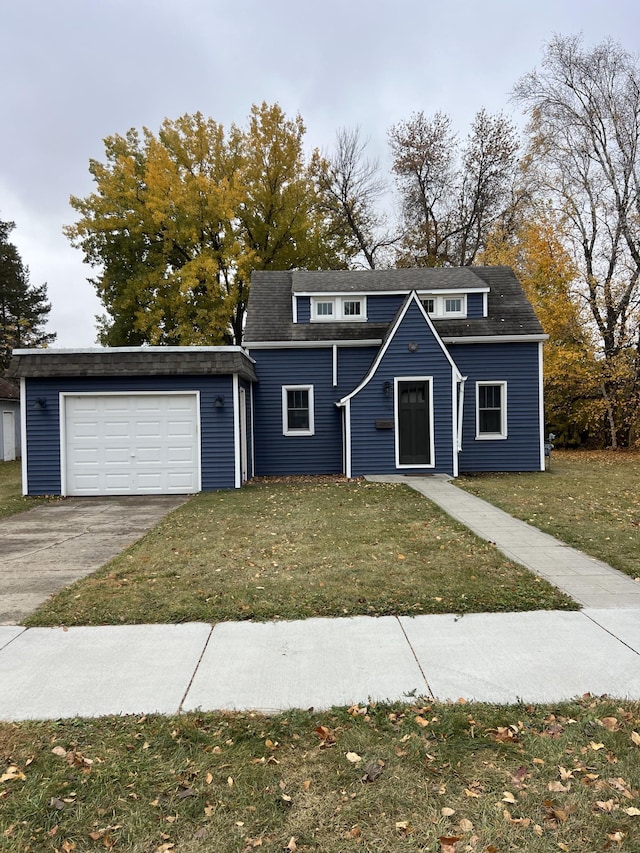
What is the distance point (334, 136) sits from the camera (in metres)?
30.6

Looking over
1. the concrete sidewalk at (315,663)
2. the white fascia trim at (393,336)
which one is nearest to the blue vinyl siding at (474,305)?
the white fascia trim at (393,336)

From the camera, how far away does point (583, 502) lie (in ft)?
34.4

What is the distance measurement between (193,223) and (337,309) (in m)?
11.3

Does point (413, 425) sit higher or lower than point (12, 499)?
higher

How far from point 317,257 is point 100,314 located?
12459mm

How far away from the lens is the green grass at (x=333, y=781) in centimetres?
227

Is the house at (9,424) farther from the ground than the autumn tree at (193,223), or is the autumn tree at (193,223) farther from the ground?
the autumn tree at (193,223)

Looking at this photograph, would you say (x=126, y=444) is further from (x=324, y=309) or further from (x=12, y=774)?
(x=12, y=774)

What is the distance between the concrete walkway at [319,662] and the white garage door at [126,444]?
347 inches

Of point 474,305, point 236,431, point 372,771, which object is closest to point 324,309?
point 474,305

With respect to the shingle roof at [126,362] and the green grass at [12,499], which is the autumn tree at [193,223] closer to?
the green grass at [12,499]

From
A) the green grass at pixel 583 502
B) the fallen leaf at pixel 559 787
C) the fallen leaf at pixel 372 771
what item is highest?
the green grass at pixel 583 502

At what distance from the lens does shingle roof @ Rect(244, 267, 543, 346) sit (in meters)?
16.6

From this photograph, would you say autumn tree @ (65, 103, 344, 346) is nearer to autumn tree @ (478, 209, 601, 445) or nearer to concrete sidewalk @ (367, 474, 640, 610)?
autumn tree @ (478, 209, 601, 445)
